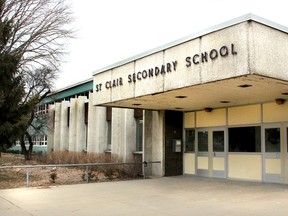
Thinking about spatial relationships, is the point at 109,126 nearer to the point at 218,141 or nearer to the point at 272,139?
the point at 218,141

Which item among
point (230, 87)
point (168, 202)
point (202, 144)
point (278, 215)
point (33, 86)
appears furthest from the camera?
point (33, 86)

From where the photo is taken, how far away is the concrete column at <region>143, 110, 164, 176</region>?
16558mm

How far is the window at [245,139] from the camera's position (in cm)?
1383

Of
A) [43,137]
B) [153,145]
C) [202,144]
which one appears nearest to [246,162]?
[202,144]

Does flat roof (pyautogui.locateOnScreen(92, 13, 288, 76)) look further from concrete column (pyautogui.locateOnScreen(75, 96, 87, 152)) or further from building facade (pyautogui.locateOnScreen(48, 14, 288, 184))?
concrete column (pyautogui.locateOnScreen(75, 96, 87, 152))

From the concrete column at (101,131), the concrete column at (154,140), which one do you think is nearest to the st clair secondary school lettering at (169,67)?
the concrete column at (154,140)

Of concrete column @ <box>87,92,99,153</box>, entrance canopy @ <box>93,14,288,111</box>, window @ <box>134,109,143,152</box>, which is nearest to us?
entrance canopy @ <box>93,14,288,111</box>

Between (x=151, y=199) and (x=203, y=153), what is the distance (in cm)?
618

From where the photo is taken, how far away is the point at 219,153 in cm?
1527

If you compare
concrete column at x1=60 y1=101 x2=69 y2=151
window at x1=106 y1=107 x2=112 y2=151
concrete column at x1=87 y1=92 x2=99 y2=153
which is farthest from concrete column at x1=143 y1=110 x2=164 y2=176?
concrete column at x1=60 y1=101 x2=69 y2=151

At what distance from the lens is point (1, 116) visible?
1686cm

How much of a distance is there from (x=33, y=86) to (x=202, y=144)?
20.9m

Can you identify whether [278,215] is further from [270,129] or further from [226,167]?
[226,167]

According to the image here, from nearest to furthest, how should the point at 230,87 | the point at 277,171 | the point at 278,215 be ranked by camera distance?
the point at 278,215
the point at 230,87
the point at 277,171
